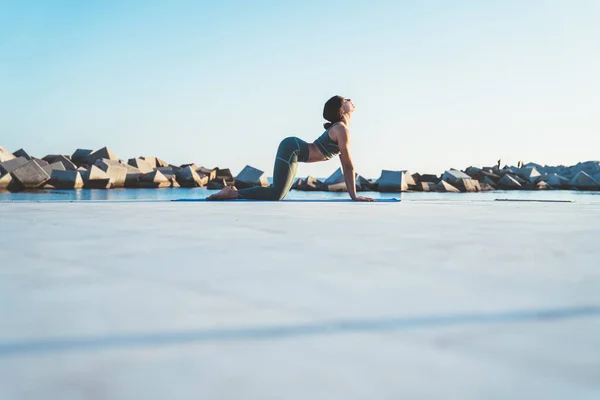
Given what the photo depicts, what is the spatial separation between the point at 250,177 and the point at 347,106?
10.2 meters

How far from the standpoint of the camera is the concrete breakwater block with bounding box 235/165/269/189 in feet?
41.1

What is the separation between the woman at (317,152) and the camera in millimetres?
2465

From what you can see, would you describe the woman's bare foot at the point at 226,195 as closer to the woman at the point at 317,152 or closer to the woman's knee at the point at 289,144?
the woman at the point at 317,152

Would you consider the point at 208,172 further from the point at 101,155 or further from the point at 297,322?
the point at 297,322

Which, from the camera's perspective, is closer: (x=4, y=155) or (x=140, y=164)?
(x=4, y=155)

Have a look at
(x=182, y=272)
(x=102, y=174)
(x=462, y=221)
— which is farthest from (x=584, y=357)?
(x=102, y=174)

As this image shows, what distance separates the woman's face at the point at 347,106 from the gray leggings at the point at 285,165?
0.29m

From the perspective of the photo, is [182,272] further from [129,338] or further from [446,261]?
[446,261]

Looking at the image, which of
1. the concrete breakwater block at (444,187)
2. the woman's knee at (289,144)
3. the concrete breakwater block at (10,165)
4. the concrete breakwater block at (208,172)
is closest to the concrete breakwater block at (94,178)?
the concrete breakwater block at (10,165)

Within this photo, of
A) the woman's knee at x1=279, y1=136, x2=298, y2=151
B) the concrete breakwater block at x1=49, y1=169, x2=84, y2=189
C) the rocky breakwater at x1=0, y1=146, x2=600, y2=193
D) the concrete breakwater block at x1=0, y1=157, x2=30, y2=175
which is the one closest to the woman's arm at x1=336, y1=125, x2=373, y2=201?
the woman's knee at x1=279, y1=136, x2=298, y2=151

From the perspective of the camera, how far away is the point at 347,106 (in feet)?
8.16

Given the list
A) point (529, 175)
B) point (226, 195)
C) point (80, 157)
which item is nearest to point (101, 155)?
point (80, 157)

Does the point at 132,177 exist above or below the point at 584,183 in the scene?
above

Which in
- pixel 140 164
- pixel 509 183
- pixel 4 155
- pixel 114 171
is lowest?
pixel 509 183
